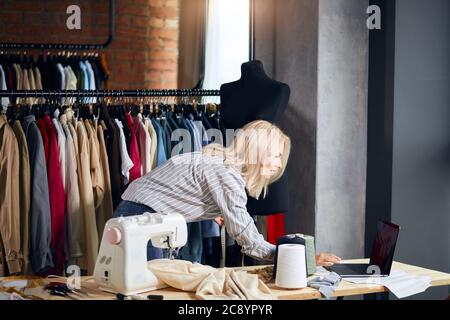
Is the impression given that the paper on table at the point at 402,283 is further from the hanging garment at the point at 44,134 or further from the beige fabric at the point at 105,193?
the hanging garment at the point at 44,134

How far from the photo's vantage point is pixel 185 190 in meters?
3.26

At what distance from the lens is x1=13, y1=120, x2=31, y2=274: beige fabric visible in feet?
12.3

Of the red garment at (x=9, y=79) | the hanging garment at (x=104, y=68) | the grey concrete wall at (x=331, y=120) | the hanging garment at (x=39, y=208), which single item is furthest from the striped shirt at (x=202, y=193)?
the hanging garment at (x=104, y=68)

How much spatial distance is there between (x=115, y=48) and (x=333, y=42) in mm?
2225

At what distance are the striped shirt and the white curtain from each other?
153 centimetres

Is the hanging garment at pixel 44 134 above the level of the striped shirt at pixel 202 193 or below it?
above

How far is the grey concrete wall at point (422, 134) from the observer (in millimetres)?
4023

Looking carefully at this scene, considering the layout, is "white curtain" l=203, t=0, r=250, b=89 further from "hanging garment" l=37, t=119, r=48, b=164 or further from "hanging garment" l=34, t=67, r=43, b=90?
"hanging garment" l=37, t=119, r=48, b=164

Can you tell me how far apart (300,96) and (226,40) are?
749 millimetres

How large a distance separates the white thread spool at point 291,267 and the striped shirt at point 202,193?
0.26 m

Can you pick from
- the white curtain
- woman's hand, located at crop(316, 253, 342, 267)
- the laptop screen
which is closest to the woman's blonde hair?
woman's hand, located at crop(316, 253, 342, 267)
